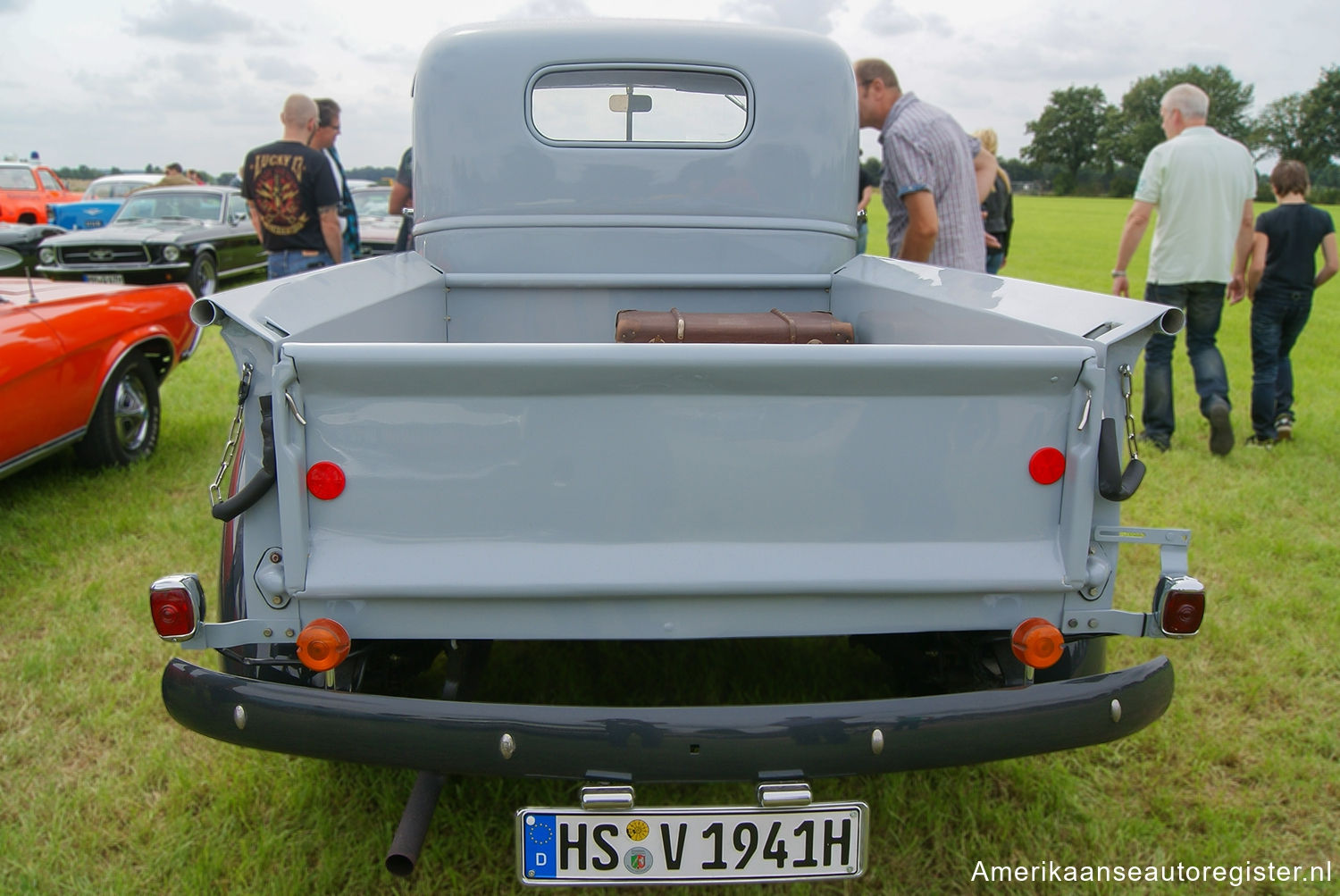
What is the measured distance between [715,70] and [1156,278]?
3459mm

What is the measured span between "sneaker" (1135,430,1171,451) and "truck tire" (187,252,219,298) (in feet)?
33.9

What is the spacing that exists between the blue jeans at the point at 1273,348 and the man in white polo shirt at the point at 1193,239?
8.4 inches

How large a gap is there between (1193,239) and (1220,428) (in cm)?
114

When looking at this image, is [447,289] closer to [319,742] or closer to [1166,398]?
[319,742]

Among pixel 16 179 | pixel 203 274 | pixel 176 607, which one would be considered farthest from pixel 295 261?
pixel 16 179

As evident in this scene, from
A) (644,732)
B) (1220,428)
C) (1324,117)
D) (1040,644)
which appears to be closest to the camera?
(644,732)

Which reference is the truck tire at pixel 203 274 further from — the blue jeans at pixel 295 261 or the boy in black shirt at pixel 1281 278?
the boy in black shirt at pixel 1281 278

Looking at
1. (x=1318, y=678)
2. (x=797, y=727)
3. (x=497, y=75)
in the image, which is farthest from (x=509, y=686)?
(x=1318, y=678)

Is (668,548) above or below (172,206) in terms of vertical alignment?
below

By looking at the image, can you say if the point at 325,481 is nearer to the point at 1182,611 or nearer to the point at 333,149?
the point at 1182,611

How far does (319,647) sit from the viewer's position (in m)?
1.75

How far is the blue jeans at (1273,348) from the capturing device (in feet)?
18.3

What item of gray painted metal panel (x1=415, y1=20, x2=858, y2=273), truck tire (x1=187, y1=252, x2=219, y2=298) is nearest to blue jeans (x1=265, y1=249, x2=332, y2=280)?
gray painted metal panel (x1=415, y1=20, x2=858, y2=273)

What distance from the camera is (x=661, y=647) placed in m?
3.10
